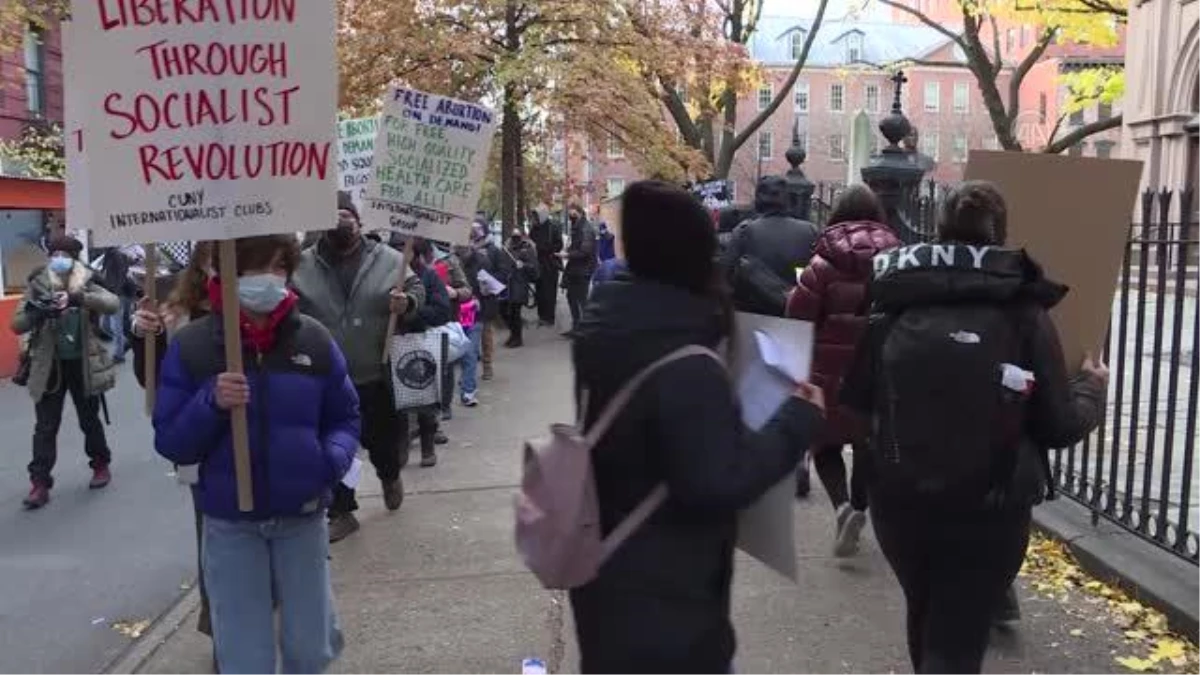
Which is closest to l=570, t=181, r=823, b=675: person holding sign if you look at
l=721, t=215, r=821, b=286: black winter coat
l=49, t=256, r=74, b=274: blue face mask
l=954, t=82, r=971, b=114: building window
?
l=721, t=215, r=821, b=286: black winter coat

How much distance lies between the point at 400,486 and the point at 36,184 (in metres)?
10.5

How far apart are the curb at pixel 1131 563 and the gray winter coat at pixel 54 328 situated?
6.15 metres

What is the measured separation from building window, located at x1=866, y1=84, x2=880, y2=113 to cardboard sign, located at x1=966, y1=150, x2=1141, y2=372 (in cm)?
7864

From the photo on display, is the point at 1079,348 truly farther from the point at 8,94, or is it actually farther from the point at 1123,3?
the point at 1123,3

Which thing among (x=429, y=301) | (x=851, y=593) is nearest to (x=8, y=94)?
(x=429, y=301)

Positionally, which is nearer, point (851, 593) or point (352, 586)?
point (851, 593)

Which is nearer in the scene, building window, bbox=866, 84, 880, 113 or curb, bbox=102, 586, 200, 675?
curb, bbox=102, 586, 200, 675

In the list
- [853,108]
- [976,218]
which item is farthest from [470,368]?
[853,108]

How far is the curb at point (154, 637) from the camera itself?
4.69 meters

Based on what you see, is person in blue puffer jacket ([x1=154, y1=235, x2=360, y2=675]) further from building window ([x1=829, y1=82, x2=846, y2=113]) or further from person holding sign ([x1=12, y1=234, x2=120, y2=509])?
building window ([x1=829, y1=82, x2=846, y2=113])

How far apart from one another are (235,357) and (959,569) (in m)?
2.18

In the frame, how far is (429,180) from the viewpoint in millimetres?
6641

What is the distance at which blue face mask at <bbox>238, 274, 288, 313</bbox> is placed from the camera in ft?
11.1

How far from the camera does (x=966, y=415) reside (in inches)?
124
